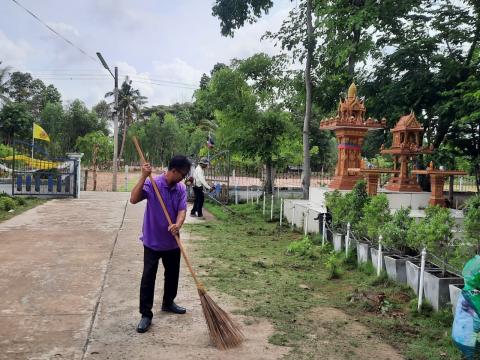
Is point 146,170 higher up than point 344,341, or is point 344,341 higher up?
point 146,170

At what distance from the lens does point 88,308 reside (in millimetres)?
4457

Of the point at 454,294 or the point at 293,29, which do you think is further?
the point at 293,29

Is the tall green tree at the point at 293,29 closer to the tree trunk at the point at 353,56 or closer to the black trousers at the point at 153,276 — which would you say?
Result: the tree trunk at the point at 353,56

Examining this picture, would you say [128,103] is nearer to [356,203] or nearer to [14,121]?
[14,121]

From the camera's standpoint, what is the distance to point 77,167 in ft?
52.6

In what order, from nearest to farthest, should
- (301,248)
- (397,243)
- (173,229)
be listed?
(173,229) → (397,243) → (301,248)

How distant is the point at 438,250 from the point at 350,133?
6.42 metres

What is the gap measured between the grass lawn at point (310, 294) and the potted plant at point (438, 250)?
0.17 meters

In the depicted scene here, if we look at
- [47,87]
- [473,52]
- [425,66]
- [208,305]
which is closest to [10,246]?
[208,305]

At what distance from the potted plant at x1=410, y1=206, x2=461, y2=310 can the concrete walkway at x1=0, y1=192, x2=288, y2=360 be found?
168 centimetres

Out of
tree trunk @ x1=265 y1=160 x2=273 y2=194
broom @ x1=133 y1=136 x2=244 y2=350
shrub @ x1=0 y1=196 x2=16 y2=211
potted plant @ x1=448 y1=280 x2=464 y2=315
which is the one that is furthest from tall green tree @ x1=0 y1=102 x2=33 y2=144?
potted plant @ x1=448 y1=280 x2=464 y2=315

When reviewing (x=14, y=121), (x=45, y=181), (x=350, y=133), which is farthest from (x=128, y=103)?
(x=350, y=133)

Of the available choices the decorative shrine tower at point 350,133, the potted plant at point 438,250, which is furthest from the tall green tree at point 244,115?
the potted plant at point 438,250

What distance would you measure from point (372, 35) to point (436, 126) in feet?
11.6
